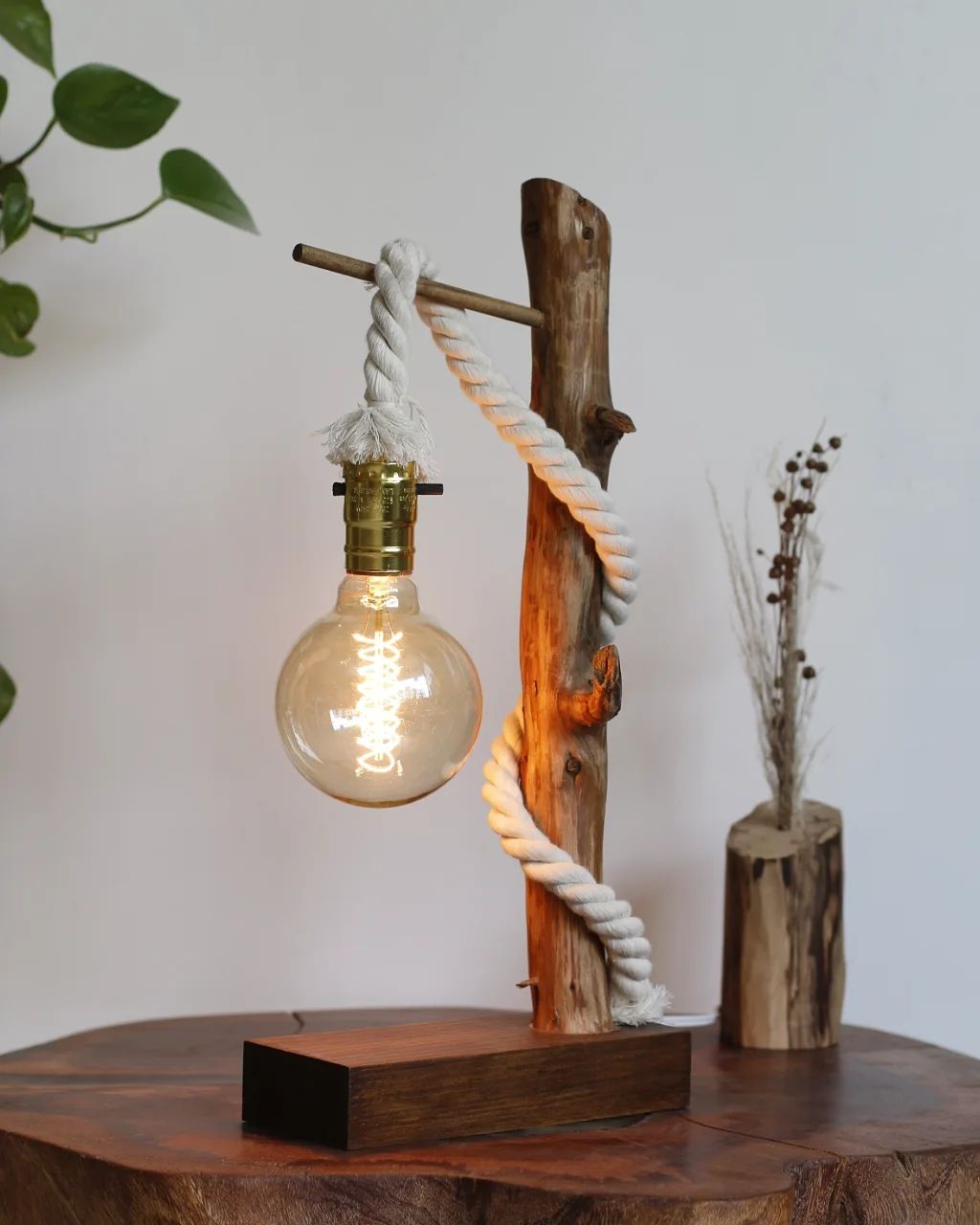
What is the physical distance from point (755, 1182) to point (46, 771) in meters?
0.83

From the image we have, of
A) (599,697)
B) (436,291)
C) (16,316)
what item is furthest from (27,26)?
(599,697)

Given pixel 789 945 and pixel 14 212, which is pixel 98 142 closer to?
pixel 14 212

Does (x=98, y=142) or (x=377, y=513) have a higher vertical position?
(x=98, y=142)

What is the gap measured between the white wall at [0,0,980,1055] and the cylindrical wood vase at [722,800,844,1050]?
9.7 inches

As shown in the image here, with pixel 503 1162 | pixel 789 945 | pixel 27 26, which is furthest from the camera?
pixel 789 945

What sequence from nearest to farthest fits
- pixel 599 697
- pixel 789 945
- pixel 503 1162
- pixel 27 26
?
1. pixel 503 1162
2. pixel 599 697
3. pixel 27 26
4. pixel 789 945

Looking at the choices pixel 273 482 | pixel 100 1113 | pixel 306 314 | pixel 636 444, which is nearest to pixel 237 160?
pixel 306 314

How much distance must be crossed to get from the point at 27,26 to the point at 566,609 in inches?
25.2

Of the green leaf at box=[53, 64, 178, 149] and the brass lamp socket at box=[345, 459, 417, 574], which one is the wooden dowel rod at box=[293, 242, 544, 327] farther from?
the green leaf at box=[53, 64, 178, 149]

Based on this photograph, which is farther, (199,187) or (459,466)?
(459,466)

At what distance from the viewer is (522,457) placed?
1.08 m

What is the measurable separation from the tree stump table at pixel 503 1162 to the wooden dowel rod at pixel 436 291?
22.0 inches

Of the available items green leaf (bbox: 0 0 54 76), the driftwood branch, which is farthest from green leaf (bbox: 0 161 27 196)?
the driftwood branch

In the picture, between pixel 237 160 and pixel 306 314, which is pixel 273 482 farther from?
pixel 237 160
